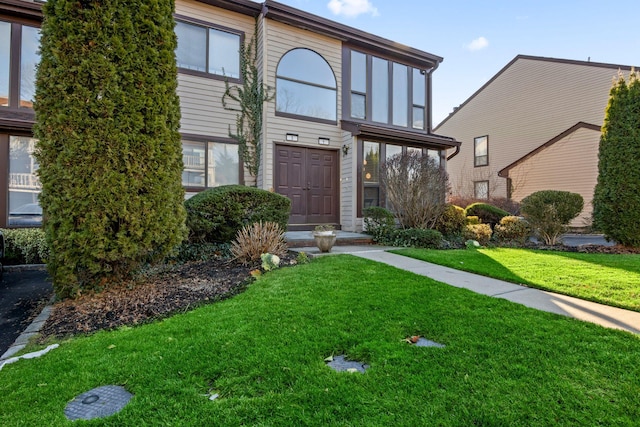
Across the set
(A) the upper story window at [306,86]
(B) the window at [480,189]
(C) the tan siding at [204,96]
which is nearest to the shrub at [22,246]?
(C) the tan siding at [204,96]

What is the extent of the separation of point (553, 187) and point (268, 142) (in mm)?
13053

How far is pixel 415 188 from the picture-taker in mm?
8383

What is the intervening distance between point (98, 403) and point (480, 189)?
19.4 metres

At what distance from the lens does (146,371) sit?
2178 millimetres

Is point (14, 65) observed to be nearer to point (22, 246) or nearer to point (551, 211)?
point (22, 246)

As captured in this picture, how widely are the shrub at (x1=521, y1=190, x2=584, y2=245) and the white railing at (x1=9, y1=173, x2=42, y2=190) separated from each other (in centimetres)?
1135

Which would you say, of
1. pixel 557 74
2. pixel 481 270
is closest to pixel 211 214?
pixel 481 270

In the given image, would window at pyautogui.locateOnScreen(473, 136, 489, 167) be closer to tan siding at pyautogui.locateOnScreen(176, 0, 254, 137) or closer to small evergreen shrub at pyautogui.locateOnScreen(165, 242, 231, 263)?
tan siding at pyautogui.locateOnScreen(176, 0, 254, 137)

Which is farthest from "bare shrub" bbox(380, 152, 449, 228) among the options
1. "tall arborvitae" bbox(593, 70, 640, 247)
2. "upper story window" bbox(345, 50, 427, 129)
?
"tall arborvitae" bbox(593, 70, 640, 247)

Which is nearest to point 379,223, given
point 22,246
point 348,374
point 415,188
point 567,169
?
point 415,188

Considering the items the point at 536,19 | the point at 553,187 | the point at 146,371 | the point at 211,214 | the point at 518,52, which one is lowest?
the point at 146,371

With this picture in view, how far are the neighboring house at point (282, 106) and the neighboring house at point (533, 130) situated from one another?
23.4 feet

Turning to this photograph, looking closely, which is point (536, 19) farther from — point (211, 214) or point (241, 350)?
point (241, 350)

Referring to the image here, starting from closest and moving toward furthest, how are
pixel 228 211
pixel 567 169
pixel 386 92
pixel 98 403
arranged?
1. pixel 98 403
2. pixel 228 211
3. pixel 386 92
4. pixel 567 169
